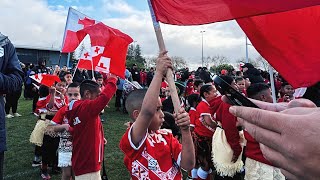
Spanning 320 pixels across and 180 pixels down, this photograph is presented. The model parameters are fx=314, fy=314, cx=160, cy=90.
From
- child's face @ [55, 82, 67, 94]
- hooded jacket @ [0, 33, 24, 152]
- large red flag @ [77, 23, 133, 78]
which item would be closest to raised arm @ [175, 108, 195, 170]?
hooded jacket @ [0, 33, 24, 152]

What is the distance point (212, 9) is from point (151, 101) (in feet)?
2.69

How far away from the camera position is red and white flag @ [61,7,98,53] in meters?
6.55

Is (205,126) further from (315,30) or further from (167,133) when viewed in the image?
(315,30)

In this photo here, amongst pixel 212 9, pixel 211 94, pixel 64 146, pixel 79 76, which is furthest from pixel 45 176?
pixel 79 76

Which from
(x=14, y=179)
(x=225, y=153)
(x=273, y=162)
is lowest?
(x=14, y=179)

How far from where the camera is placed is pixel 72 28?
6.63 metres

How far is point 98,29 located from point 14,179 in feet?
10.5

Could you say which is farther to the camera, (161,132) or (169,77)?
(161,132)

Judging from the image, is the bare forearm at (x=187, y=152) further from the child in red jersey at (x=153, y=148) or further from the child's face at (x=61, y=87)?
the child's face at (x=61, y=87)

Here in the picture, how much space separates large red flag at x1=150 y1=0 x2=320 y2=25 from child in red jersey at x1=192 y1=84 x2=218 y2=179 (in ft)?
11.5

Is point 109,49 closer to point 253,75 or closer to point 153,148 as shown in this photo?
point 153,148

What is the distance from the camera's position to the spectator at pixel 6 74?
2.79m

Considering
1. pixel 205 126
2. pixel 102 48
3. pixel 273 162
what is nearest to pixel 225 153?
pixel 205 126

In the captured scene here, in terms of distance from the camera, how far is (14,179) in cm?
580
